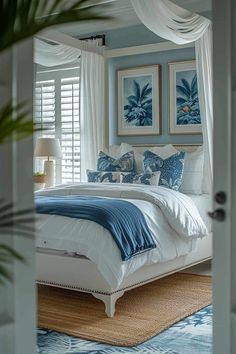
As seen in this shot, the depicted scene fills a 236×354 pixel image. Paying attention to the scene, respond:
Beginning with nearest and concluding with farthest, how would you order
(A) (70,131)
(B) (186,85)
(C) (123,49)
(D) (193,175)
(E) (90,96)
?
(D) (193,175) < (B) (186,85) < (C) (123,49) < (E) (90,96) < (A) (70,131)

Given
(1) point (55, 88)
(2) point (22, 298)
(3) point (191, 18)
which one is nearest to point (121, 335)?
(2) point (22, 298)

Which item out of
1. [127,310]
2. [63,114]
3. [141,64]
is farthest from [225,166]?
[63,114]

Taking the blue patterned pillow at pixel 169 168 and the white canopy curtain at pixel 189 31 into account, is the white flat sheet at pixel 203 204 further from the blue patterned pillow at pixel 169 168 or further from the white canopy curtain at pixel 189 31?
the blue patterned pillow at pixel 169 168

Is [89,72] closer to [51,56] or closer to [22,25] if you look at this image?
[51,56]

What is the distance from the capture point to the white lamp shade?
683cm

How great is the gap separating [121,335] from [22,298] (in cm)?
177

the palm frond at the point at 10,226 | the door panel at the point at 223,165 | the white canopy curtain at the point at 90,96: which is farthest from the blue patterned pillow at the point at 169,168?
the palm frond at the point at 10,226

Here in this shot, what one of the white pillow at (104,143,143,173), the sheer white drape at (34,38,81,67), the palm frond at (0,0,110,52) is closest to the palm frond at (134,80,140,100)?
the white pillow at (104,143,143,173)

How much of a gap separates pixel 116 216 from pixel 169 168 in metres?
1.57

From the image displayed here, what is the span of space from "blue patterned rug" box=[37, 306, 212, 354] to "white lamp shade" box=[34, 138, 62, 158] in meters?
3.31

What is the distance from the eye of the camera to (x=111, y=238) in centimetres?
411

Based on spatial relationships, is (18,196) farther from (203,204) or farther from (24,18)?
(203,204)

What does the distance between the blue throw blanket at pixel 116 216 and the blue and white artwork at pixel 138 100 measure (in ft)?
7.68

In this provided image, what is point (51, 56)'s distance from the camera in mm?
6816
